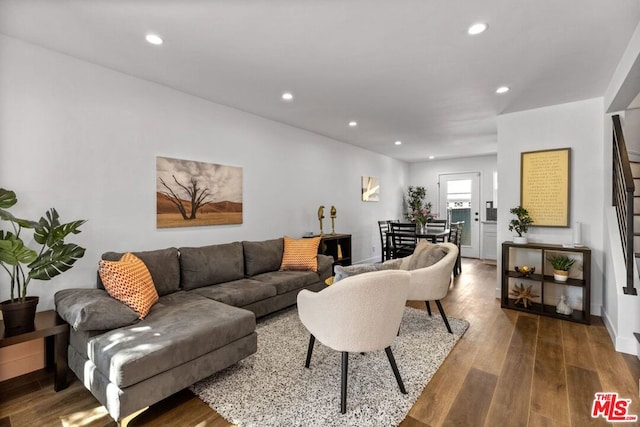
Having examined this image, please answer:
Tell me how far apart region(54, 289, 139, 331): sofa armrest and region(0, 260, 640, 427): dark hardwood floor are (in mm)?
515

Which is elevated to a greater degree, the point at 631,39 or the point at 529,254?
the point at 631,39

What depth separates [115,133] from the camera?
9.01ft

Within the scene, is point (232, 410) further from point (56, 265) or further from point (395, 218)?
point (395, 218)

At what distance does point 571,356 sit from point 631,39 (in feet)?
8.17

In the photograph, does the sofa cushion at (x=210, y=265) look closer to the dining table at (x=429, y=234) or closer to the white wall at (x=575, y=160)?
the dining table at (x=429, y=234)

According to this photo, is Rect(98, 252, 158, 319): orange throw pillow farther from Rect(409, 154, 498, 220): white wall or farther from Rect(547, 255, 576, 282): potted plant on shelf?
Rect(409, 154, 498, 220): white wall

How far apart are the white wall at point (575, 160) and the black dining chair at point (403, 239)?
1514mm

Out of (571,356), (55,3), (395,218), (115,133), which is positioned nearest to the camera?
(55,3)

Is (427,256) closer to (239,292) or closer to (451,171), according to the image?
(239,292)

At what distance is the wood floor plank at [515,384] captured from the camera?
1.75 meters

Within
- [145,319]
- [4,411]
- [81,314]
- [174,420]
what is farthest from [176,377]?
[4,411]

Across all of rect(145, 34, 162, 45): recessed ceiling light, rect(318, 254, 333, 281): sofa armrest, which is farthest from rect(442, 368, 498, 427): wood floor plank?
rect(145, 34, 162, 45): recessed ceiling light

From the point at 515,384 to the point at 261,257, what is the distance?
2.68m

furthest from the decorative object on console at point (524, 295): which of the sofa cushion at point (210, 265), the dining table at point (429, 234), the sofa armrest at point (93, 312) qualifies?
the sofa armrest at point (93, 312)
